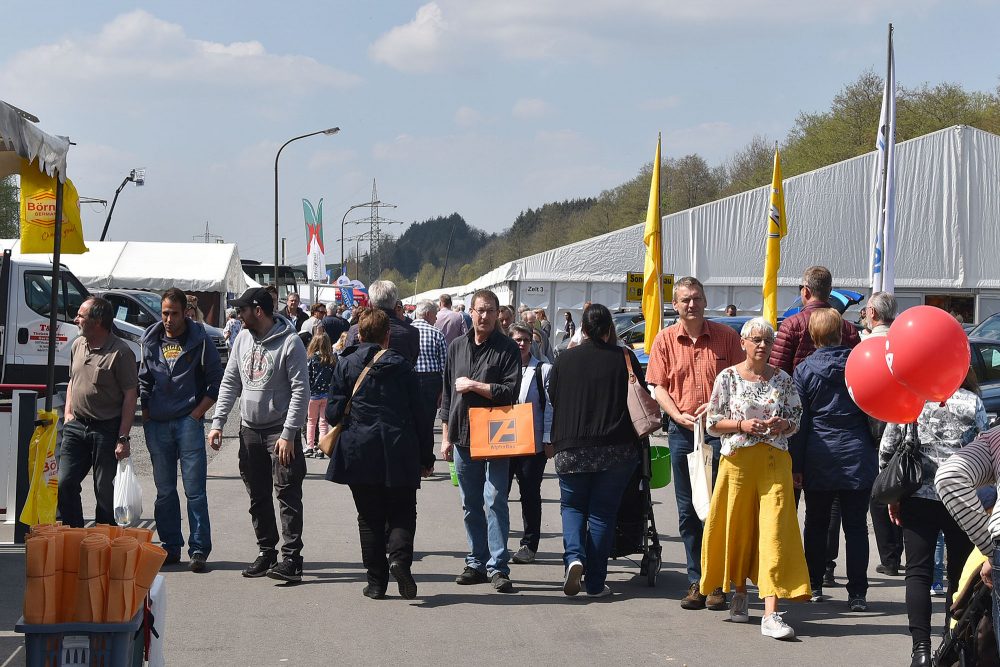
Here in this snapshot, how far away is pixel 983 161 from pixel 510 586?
34.9m

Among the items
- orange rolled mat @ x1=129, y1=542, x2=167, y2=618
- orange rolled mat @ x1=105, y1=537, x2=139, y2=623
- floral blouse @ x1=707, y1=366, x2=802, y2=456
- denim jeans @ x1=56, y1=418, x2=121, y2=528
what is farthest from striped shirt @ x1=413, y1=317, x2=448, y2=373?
orange rolled mat @ x1=105, y1=537, x2=139, y2=623

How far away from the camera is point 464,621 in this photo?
6457 millimetres

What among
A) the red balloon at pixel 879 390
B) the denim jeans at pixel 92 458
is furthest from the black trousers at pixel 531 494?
the red balloon at pixel 879 390

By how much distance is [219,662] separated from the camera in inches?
219

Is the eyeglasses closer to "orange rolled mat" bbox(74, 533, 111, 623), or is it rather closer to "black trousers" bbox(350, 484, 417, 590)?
"black trousers" bbox(350, 484, 417, 590)

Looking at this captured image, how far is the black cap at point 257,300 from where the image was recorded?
7.29 meters

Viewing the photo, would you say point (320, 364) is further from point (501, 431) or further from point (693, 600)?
point (693, 600)

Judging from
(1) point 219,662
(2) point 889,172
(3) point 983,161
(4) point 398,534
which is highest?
(3) point 983,161

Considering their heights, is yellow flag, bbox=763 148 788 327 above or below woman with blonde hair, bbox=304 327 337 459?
above

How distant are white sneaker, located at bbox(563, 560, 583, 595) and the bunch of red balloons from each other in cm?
234

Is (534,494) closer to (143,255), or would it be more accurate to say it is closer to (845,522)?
(845,522)

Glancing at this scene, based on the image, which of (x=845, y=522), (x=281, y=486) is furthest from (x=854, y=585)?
(x=281, y=486)

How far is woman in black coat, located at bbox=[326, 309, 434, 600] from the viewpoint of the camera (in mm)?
6812

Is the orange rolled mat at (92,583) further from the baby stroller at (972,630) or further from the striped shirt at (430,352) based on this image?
the striped shirt at (430,352)
